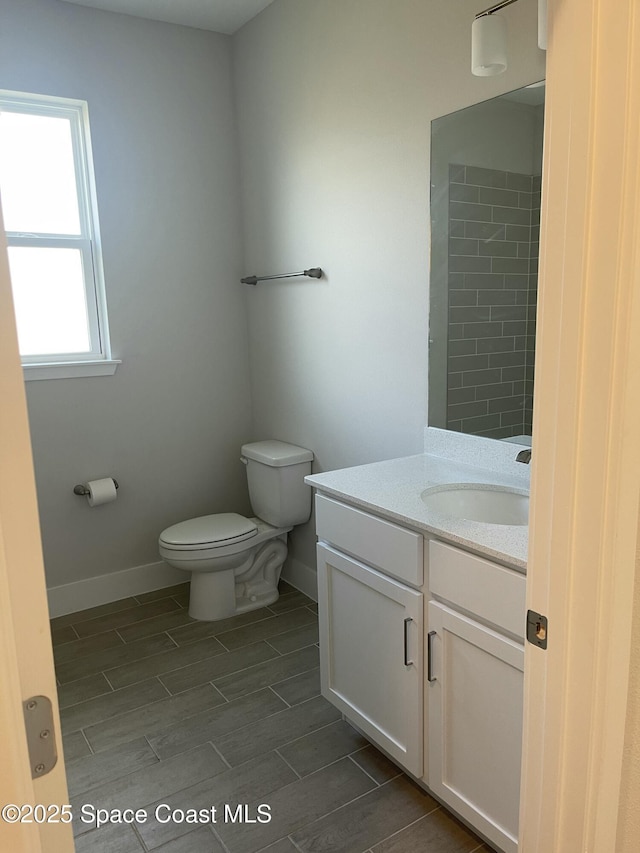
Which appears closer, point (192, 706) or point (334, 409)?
point (192, 706)

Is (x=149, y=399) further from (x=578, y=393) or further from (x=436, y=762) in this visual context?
(x=578, y=393)

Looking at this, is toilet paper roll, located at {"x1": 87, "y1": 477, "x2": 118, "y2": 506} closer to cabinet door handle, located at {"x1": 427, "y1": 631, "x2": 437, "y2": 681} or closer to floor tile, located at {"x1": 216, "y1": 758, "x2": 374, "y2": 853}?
floor tile, located at {"x1": 216, "y1": 758, "x2": 374, "y2": 853}

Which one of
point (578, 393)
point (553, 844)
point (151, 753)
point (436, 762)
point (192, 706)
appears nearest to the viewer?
point (578, 393)

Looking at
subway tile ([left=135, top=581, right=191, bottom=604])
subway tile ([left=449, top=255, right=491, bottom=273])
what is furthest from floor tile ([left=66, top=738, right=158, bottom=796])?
subway tile ([left=449, top=255, right=491, bottom=273])

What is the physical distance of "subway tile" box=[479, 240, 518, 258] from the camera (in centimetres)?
201

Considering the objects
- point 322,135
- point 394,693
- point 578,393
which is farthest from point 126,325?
point 578,393

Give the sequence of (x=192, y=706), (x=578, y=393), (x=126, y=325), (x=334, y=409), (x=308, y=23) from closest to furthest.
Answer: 1. (x=578, y=393)
2. (x=192, y=706)
3. (x=308, y=23)
4. (x=334, y=409)
5. (x=126, y=325)

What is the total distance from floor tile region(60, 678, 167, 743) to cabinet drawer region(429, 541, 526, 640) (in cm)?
135

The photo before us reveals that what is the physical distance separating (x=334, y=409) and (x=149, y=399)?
1.00 meters

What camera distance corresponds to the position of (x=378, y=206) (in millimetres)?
2451

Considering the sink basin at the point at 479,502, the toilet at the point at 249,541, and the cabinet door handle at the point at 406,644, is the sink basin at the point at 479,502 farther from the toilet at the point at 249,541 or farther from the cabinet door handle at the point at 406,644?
the toilet at the point at 249,541

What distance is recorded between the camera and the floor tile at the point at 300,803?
1.78 meters

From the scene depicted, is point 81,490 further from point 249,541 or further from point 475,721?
point 475,721

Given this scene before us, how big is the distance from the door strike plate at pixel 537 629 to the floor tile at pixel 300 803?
1.24m
